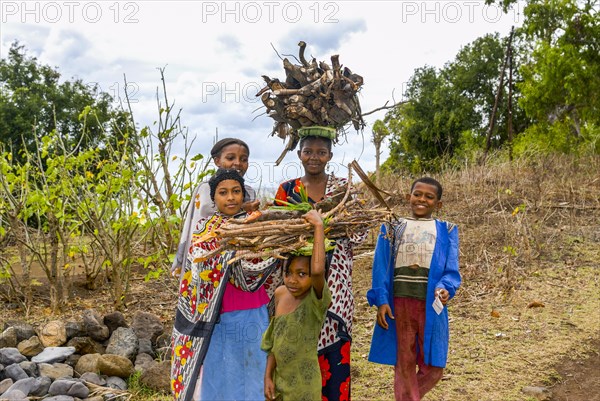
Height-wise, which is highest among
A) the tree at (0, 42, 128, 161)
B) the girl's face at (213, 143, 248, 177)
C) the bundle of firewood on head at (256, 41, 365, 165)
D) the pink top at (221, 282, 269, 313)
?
the tree at (0, 42, 128, 161)

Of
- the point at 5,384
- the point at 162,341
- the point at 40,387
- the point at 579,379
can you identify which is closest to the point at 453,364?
the point at 579,379

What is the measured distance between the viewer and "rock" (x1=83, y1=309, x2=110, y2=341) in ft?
15.8

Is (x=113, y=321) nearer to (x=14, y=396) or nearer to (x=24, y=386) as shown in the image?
(x=24, y=386)

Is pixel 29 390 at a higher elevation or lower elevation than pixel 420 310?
lower

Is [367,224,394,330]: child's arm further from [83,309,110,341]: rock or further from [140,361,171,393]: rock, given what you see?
[83,309,110,341]: rock

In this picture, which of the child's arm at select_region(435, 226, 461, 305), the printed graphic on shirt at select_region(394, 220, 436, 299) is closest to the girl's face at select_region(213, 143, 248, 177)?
the printed graphic on shirt at select_region(394, 220, 436, 299)

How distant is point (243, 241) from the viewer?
2.41m

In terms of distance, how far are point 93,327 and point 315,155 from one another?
2.75m

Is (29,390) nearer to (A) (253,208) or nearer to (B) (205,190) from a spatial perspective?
(B) (205,190)

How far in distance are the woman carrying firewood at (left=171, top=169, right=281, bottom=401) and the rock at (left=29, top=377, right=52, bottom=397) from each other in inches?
75.5

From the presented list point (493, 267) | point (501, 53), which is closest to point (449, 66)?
point (501, 53)

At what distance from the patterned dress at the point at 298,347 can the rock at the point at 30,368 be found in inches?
101

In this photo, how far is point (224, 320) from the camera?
106 inches

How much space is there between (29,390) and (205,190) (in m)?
2.21
